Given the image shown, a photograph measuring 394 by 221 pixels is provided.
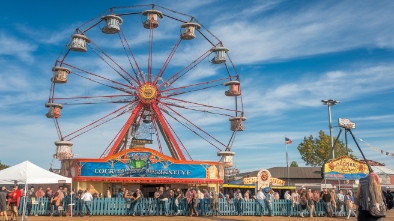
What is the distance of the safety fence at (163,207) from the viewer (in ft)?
60.0

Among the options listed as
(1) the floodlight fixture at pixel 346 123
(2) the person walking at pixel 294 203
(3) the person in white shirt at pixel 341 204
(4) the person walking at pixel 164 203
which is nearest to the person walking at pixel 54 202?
(4) the person walking at pixel 164 203

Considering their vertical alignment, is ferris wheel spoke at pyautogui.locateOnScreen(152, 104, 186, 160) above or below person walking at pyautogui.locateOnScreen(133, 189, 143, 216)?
above

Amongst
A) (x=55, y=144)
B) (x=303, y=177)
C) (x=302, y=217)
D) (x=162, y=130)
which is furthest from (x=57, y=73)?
(x=303, y=177)

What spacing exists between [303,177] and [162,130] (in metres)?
23.7

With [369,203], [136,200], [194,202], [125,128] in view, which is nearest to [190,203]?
[194,202]

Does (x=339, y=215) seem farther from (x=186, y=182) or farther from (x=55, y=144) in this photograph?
(x=55, y=144)

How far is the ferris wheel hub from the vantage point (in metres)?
28.0

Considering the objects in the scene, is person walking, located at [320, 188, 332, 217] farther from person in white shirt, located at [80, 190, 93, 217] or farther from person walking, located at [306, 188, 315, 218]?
person in white shirt, located at [80, 190, 93, 217]

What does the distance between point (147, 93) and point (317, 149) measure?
33.7 m

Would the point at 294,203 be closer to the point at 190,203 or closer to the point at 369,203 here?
the point at 190,203

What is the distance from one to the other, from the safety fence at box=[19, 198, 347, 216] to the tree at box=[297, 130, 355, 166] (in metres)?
34.7

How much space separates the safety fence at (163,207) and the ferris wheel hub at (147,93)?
34.4ft

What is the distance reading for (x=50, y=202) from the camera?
18234mm

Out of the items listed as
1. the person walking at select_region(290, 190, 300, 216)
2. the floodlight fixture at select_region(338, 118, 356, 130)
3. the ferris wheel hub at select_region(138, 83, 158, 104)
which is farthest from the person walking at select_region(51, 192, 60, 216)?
the floodlight fixture at select_region(338, 118, 356, 130)
